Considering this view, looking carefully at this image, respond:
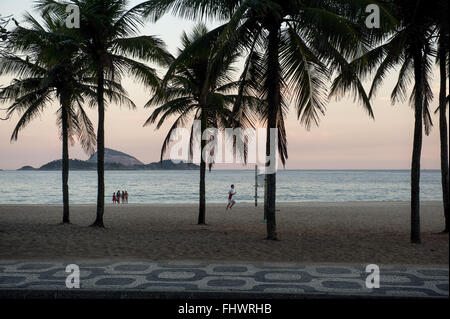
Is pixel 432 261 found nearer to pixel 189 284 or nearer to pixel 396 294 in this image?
pixel 396 294

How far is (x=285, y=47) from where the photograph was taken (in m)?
10.0

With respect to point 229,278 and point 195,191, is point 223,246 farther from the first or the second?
point 195,191

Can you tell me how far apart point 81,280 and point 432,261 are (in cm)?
684

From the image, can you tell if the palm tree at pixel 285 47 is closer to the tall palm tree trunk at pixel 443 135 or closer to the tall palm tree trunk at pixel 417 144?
the tall palm tree trunk at pixel 417 144

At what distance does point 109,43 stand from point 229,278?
9197mm

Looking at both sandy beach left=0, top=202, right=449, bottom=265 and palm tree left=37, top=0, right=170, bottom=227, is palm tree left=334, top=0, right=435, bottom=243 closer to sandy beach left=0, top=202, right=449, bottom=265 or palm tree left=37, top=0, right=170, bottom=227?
sandy beach left=0, top=202, right=449, bottom=265

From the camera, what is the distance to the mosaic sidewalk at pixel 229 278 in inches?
217

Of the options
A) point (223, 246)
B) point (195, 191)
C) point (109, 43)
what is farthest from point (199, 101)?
point (195, 191)

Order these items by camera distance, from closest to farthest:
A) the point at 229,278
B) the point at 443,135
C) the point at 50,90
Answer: the point at 229,278 < the point at 443,135 < the point at 50,90

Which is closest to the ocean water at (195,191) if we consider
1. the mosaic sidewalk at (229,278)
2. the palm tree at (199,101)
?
the palm tree at (199,101)

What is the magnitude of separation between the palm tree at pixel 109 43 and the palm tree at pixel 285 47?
2144 millimetres

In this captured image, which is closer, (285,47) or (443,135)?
(285,47)

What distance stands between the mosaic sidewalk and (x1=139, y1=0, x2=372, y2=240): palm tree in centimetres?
352
